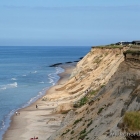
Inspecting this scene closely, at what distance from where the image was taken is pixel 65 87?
6781 centimetres

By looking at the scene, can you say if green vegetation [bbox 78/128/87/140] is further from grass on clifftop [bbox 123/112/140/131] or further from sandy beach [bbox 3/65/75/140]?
sandy beach [bbox 3/65/75/140]

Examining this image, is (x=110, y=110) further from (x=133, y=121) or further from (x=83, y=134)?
(x=133, y=121)

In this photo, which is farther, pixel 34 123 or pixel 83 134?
pixel 34 123

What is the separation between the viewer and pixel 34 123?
43.5 metres

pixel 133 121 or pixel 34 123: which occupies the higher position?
pixel 133 121

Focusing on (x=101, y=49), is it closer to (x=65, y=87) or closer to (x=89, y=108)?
(x=65, y=87)

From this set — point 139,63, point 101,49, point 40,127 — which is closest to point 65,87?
point 101,49

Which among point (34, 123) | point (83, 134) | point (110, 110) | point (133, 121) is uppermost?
point (133, 121)

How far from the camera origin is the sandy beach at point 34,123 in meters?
38.2

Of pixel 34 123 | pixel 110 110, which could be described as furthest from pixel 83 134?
pixel 34 123

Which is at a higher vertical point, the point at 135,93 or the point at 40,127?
the point at 135,93

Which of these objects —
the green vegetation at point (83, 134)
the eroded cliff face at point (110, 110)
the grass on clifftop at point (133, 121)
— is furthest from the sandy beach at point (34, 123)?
the grass on clifftop at point (133, 121)

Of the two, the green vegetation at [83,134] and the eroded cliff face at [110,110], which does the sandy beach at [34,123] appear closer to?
the eroded cliff face at [110,110]

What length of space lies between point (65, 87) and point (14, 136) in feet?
97.5
